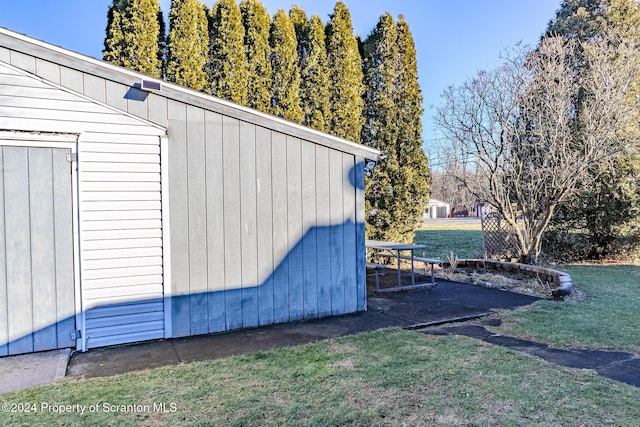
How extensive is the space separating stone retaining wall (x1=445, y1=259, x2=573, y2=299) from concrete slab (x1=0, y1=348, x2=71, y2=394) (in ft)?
19.2

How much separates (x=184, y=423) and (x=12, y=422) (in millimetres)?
990

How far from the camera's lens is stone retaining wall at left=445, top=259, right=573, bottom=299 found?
5.56 meters

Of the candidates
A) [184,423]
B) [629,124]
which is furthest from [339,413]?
[629,124]

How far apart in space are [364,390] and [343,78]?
7.62m

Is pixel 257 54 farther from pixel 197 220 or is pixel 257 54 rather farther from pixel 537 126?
pixel 537 126

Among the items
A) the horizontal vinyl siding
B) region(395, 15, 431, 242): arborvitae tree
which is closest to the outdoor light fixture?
the horizontal vinyl siding

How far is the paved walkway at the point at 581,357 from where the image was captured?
2.95 metres

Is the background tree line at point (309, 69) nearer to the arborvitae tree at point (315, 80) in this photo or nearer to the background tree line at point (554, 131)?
the arborvitae tree at point (315, 80)

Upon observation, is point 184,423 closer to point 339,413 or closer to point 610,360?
point 339,413

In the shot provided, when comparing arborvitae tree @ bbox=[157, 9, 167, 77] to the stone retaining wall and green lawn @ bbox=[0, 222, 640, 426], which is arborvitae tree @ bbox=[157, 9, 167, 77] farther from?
the stone retaining wall

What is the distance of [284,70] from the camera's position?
28.0ft

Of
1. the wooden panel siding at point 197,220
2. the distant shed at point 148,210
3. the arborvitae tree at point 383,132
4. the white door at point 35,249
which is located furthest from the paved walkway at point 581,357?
the arborvitae tree at point 383,132

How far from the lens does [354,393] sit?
263cm

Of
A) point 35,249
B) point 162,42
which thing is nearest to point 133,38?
point 162,42
